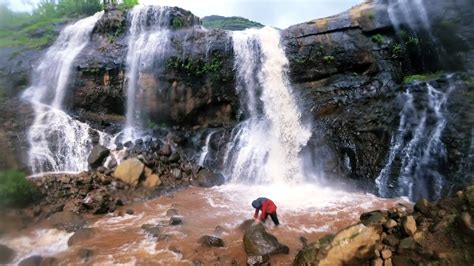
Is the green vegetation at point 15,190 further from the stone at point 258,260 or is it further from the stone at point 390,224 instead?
the stone at point 390,224

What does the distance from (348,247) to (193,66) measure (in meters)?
12.3

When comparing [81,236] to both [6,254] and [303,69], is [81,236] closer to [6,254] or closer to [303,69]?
[6,254]

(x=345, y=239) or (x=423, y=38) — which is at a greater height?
(x=423, y=38)

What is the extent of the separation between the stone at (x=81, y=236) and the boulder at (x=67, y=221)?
527 mm

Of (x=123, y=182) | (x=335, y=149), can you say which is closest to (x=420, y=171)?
(x=335, y=149)

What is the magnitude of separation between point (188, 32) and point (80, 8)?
11.4 meters

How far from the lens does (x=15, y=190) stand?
960 cm

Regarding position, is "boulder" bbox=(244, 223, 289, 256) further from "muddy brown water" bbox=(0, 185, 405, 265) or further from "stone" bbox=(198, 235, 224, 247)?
"stone" bbox=(198, 235, 224, 247)

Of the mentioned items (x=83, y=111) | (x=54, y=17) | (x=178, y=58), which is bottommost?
(x=83, y=111)

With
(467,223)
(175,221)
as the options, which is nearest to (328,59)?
(175,221)

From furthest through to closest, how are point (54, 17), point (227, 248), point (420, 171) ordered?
point (54, 17) < point (420, 171) < point (227, 248)

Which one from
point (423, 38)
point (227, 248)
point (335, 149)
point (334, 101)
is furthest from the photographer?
point (423, 38)

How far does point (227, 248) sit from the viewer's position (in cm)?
760

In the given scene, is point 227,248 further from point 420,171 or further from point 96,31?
point 96,31
